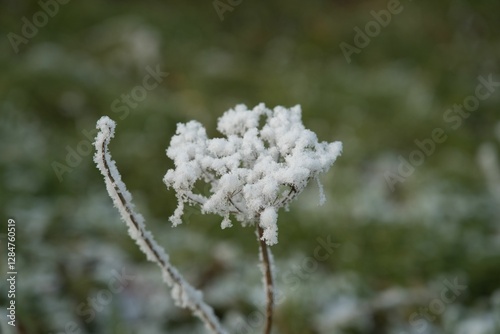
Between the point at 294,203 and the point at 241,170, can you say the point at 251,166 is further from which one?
the point at 294,203

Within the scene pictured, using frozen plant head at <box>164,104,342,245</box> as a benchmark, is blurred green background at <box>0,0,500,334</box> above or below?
below

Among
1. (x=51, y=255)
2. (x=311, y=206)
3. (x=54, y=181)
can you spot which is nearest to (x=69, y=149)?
(x=54, y=181)

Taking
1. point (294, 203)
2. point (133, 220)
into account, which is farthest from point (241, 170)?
point (294, 203)

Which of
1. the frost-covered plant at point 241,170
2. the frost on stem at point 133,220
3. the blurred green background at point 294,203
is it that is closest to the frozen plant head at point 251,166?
the frost-covered plant at point 241,170

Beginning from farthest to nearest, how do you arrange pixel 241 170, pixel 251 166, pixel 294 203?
pixel 294 203
pixel 251 166
pixel 241 170

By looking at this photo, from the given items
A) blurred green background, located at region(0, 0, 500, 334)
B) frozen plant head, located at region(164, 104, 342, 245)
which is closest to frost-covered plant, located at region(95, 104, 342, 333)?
frozen plant head, located at region(164, 104, 342, 245)

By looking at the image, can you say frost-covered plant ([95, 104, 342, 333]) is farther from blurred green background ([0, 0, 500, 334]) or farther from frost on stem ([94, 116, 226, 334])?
blurred green background ([0, 0, 500, 334])
